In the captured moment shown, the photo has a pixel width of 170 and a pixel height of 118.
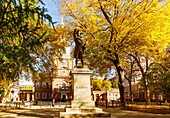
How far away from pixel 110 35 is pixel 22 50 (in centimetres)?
1173

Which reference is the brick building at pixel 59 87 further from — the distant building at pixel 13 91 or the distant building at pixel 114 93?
the distant building at pixel 114 93

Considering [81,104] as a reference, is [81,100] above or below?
above

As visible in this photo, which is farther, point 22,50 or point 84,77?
point 84,77

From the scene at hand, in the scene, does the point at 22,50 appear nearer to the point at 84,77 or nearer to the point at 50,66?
Result: the point at 84,77

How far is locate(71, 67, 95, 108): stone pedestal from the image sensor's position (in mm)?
12123

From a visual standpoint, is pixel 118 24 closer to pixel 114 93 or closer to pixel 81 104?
pixel 81 104

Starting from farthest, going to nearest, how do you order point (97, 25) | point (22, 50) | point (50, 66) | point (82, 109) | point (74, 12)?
point (50, 66), point (74, 12), point (97, 25), point (82, 109), point (22, 50)

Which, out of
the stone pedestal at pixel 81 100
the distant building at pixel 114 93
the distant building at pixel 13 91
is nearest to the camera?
the stone pedestal at pixel 81 100

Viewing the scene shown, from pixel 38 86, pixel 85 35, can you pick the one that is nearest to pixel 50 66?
pixel 85 35

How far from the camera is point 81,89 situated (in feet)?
41.1

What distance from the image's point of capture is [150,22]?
55.7 ft

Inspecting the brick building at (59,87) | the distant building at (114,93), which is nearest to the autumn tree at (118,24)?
the distant building at (114,93)

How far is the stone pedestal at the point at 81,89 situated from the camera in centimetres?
1212

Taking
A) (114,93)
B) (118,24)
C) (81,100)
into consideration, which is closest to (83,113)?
(81,100)
